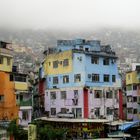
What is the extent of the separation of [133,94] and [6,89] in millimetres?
21636

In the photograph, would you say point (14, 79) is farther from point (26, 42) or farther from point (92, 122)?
point (26, 42)

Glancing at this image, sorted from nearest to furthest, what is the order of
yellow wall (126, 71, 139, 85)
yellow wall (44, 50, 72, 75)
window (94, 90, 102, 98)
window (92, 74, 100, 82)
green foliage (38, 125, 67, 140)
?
green foliage (38, 125, 67, 140)
window (94, 90, 102, 98)
window (92, 74, 100, 82)
yellow wall (44, 50, 72, 75)
yellow wall (126, 71, 139, 85)

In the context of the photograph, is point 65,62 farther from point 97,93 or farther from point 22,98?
point 22,98

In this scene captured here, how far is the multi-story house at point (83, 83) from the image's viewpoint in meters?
48.8

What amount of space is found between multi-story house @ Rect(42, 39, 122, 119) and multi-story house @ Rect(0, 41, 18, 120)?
6.39 meters

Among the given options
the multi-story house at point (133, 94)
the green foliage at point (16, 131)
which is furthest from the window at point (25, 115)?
the multi-story house at point (133, 94)

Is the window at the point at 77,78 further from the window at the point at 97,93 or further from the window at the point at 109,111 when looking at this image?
the window at the point at 109,111

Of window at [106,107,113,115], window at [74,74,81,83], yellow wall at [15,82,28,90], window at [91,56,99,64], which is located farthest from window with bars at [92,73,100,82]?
yellow wall at [15,82,28,90]

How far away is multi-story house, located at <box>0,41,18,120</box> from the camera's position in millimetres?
44812

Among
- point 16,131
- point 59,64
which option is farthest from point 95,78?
point 16,131

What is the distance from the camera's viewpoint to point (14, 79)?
152 ft

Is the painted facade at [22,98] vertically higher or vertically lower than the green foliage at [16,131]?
higher

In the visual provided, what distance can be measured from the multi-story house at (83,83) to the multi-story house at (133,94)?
9177 mm

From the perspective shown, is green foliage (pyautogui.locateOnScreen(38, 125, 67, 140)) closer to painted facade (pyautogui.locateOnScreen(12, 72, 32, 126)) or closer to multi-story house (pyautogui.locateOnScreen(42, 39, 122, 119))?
painted facade (pyautogui.locateOnScreen(12, 72, 32, 126))
